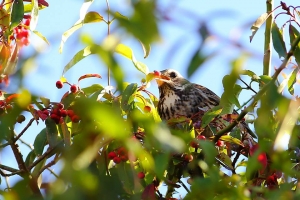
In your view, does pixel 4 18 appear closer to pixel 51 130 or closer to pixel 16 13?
pixel 16 13

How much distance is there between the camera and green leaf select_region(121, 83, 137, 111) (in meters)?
3.33

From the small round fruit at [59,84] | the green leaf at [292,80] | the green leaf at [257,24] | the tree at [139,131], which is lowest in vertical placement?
the tree at [139,131]

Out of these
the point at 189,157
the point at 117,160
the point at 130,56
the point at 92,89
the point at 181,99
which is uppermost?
the point at 181,99

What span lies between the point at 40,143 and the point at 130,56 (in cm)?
65

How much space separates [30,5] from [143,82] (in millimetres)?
898

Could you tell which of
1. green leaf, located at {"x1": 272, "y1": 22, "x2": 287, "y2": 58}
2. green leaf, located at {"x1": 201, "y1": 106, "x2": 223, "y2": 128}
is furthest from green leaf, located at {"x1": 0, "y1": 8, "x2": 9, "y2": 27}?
green leaf, located at {"x1": 272, "y1": 22, "x2": 287, "y2": 58}

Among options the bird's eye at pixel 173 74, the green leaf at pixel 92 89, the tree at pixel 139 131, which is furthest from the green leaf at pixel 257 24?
the bird's eye at pixel 173 74

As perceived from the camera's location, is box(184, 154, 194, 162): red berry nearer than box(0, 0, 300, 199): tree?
No

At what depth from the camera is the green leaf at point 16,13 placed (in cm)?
356

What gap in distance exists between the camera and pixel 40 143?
11.1 ft

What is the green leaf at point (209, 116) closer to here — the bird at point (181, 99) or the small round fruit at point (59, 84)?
the small round fruit at point (59, 84)

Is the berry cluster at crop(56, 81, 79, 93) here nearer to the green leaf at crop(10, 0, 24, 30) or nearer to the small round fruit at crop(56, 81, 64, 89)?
the small round fruit at crop(56, 81, 64, 89)

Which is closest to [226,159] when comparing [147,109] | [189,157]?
[189,157]

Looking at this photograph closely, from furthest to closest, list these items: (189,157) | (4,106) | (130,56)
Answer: (130,56) → (189,157) → (4,106)
